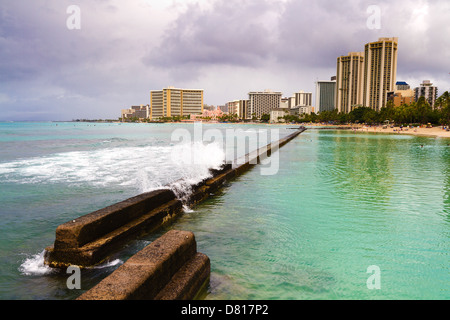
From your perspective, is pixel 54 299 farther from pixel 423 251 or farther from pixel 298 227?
pixel 423 251

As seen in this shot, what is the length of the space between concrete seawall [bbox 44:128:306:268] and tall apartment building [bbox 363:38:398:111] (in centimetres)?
20412

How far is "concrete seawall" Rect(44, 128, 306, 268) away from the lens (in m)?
4.41

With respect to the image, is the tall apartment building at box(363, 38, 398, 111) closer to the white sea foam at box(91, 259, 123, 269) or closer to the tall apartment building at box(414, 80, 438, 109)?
the tall apartment building at box(414, 80, 438, 109)

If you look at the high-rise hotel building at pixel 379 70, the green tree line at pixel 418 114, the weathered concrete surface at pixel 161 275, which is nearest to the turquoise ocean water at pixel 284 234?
the weathered concrete surface at pixel 161 275

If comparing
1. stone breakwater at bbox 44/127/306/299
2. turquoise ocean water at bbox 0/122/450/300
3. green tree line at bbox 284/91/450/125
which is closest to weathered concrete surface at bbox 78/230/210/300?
stone breakwater at bbox 44/127/306/299

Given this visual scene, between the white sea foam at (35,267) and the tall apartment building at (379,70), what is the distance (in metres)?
206

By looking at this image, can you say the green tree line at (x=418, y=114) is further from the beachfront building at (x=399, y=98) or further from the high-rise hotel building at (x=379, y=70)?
the high-rise hotel building at (x=379, y=70)

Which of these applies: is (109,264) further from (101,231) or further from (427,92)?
(427,92)

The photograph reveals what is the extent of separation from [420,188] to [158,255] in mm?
9819

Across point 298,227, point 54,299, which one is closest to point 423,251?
point 298,227

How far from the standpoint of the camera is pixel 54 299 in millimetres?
3723

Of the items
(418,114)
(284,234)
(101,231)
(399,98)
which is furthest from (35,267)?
(399,98)

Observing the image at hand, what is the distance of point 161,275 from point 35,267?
86.5 inches

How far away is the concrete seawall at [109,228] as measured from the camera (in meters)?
4.41
